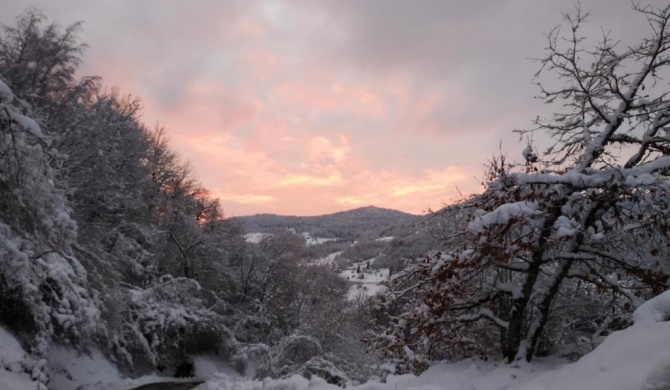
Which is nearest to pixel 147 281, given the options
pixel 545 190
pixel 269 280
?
pixel 269 280

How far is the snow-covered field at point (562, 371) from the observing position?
289cm

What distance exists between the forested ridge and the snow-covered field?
1.36 ft

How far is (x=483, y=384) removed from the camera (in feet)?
17.8

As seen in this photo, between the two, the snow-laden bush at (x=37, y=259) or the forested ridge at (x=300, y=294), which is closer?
the forested ridge at (x=300, y=294)

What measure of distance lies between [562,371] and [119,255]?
19674 millimetres

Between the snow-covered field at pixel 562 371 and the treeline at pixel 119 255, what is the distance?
45.8 inches

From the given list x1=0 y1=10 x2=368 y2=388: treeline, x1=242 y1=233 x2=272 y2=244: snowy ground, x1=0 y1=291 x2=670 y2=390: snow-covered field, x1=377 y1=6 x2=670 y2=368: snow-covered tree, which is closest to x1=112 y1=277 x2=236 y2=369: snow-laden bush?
x1=0 y1=10 x2=368 y2=388: treeline

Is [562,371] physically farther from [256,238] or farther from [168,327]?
[256,238]

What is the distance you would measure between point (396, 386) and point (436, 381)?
58 cm

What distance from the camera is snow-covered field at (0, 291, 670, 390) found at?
2.89 metres

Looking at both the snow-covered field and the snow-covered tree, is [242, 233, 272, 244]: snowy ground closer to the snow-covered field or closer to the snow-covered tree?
the snow-covered field

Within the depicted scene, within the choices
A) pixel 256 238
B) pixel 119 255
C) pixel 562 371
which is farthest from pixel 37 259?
pixel 256 238

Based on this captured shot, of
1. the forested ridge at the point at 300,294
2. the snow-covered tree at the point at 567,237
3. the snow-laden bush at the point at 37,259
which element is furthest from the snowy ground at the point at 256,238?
the snow-covered tree at the point at 567,237

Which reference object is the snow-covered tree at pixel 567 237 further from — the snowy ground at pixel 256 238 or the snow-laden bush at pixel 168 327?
the snowy ground at pixel 256 238
